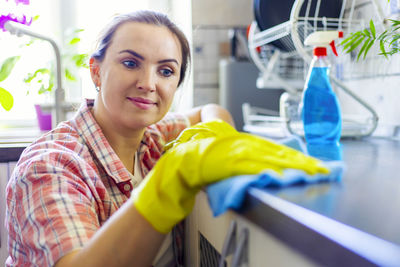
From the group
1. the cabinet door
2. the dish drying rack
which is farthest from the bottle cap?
the cabinet door

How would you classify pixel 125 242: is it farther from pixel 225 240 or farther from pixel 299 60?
pixel 299 60

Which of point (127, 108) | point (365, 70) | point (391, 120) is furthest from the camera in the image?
point (365, 70)

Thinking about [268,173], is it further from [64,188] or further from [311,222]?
[64,188]

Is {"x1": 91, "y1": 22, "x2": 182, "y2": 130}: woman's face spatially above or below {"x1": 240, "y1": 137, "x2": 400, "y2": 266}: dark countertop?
above

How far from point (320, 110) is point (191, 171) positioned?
0.53 m

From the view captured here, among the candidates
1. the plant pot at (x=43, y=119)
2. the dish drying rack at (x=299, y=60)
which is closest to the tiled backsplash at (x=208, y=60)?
the dish drying rack at (x=299, y=60)

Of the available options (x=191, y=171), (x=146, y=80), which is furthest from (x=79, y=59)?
(x=191, y=171)

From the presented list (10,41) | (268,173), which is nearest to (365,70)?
(268,173)

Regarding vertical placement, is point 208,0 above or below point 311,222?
above

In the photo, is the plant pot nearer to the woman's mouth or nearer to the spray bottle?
the woman's mouth

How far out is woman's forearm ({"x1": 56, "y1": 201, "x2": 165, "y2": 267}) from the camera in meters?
0.45

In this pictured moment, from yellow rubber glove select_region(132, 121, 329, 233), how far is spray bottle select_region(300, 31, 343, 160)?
0.42 metres

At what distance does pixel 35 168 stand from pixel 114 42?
0.39 metres

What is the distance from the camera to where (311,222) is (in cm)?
34
